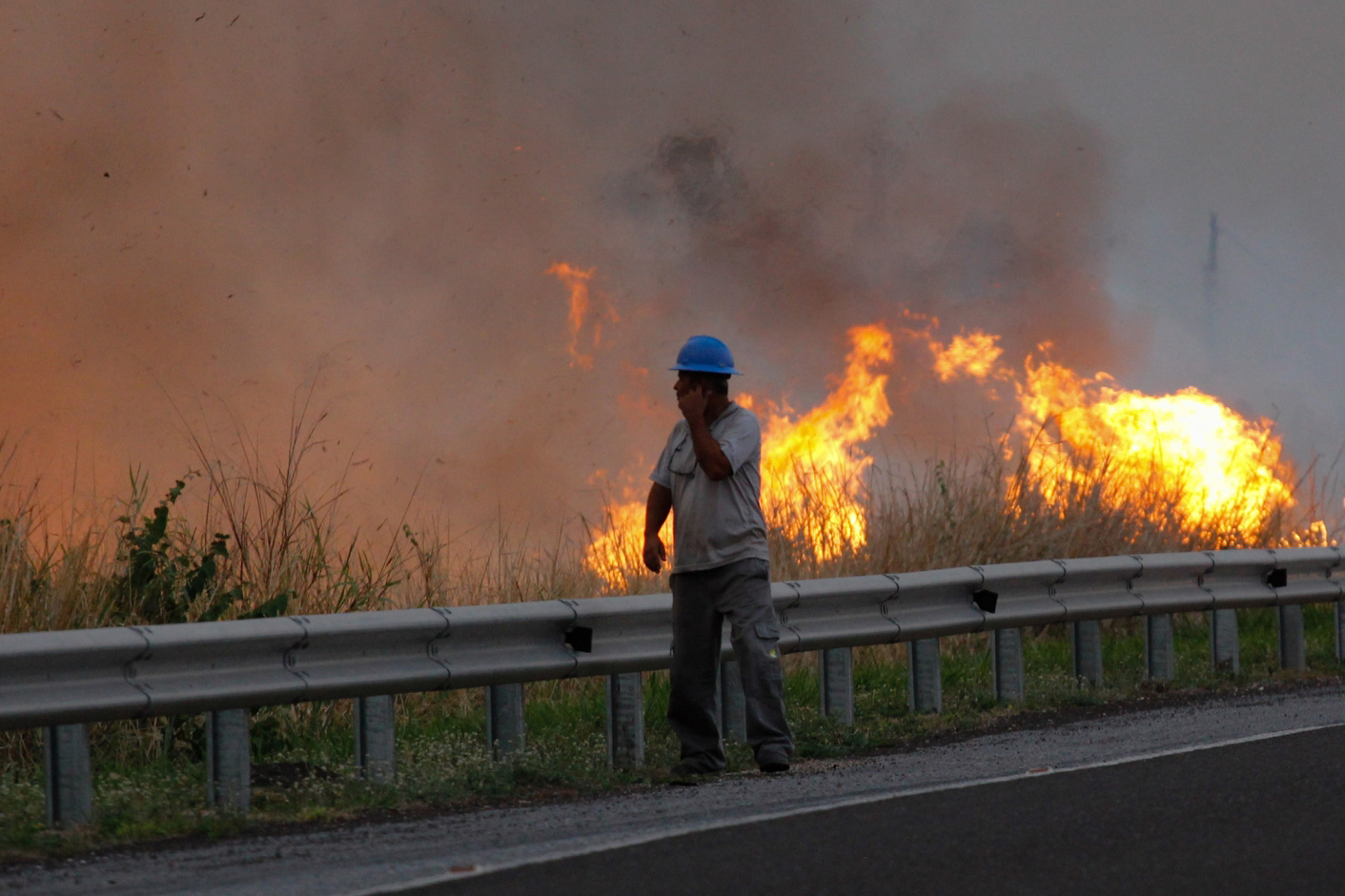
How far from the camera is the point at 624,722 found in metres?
8.08

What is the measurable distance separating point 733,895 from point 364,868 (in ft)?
3.83

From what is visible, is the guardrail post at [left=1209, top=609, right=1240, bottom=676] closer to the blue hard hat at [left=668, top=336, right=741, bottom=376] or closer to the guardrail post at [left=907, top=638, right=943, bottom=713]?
the guardrail post at [left=907, top=638, right=943, bottom=713]

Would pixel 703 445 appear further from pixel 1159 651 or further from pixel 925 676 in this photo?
pixel 1159 651

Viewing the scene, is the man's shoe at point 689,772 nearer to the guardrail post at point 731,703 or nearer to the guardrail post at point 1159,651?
the guardrail post at point 731,703

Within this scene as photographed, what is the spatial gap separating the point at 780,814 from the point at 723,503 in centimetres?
215

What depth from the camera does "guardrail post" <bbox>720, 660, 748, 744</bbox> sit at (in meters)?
8.73

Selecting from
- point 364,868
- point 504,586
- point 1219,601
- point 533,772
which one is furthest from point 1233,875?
point 504,586

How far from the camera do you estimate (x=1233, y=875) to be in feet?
16.6

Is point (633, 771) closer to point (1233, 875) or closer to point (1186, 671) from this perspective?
point (1233, 875)

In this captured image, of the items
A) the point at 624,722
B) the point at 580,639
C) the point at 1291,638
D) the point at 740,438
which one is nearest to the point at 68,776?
the point at 580,639

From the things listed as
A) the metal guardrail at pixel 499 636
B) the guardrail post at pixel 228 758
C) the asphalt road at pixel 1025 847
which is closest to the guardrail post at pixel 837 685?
the metal guardrail at pixel 499 636

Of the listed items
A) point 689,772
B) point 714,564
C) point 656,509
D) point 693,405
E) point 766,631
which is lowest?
point 689,772

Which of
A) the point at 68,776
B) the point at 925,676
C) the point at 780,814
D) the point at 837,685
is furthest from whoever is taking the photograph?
the point at 925,676

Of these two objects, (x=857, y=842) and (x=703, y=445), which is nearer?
(x=857, y=842)
